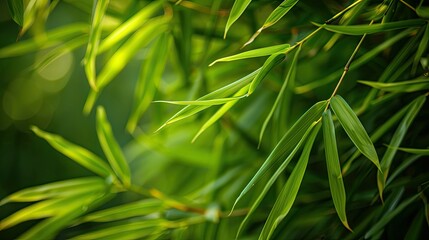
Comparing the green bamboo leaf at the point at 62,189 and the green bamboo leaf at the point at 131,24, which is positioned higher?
the green bamboo leaf at the point at 131,24

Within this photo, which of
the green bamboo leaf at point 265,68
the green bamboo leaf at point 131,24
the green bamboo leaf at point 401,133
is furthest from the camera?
the green bamboo leaf at point 131,24

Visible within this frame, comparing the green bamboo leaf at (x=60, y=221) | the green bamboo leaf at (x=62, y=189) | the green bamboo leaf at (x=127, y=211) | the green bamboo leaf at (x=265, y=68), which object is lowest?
the green bamboo leaf at (x=265, y=68)

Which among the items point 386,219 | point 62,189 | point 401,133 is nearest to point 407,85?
point 401,133

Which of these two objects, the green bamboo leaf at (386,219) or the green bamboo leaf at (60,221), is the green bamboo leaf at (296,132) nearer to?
the green bamboo leaf at (386,219)

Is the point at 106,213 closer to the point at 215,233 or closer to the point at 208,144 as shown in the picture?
the point at 215,233

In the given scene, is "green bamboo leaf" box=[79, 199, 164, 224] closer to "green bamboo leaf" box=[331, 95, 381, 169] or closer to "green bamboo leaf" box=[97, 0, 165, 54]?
"green bamboo leaf" box=[97, 0, 165, 54]

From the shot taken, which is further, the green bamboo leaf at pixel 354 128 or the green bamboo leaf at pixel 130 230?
the green bamboo leaf at pixel 130 230

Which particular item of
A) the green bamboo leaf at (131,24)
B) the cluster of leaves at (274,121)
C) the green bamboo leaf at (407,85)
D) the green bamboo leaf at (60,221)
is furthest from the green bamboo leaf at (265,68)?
the green bamboo leaf at (60,221)

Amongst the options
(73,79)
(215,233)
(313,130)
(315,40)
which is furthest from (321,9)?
(73,79)
